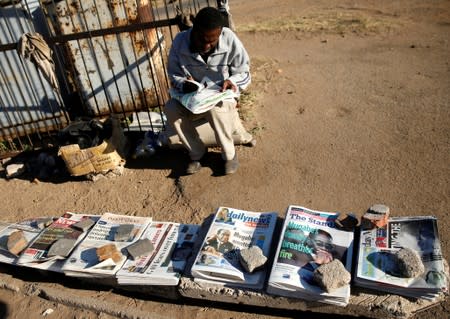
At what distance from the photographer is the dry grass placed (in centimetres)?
681

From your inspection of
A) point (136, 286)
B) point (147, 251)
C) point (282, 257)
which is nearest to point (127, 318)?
point (136, 286)

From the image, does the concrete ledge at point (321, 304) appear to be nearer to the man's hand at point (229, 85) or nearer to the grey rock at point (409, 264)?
the grey rock at point (409, 264)

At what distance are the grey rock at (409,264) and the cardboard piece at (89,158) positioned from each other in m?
2.83

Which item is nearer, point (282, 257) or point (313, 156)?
point (282, 257)

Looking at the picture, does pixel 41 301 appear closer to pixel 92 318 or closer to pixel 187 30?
pixel 92 318

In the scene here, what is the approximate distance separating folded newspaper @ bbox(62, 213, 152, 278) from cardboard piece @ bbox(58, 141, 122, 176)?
1.00 meters

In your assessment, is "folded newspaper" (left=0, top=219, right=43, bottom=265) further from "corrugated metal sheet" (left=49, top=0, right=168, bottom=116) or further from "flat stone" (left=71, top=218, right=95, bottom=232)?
"corrugated metal sheet" (left=49, top=0, right=168, bottom=116)

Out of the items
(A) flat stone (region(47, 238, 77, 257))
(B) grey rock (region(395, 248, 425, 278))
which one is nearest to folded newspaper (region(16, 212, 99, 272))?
(A) flat stone (region(47, 238, 77, 257))

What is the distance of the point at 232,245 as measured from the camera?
260 cm

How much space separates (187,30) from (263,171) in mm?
1503

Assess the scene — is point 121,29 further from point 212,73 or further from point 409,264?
point 409,264

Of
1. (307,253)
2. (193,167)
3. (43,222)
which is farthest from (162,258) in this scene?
(193,167)

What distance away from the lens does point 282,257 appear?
242 centimetres

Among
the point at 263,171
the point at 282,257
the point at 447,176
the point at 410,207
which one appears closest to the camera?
the point at 282,257
